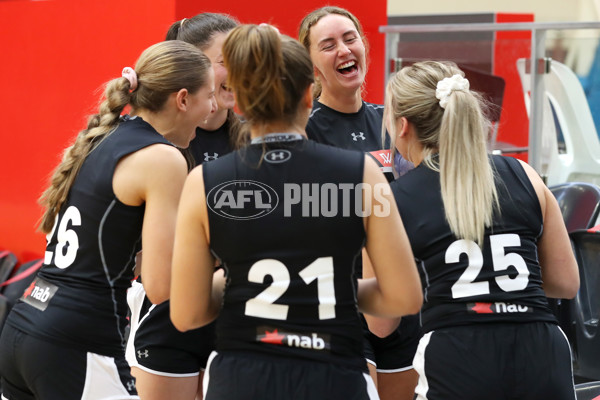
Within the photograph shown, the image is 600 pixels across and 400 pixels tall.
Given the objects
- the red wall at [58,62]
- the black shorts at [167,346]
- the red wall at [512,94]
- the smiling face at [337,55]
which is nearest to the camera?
the black shorts at [167,346]

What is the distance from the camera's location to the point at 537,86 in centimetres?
516

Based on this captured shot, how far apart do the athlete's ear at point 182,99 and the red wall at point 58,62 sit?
6.67ft

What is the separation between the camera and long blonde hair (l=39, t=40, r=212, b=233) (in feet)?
7.72

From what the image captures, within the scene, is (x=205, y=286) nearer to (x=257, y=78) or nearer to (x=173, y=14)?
(x=257, y=78)

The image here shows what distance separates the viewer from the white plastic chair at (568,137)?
5.18 meters

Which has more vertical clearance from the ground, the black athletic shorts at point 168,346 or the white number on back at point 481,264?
the white number on back at point 481,264

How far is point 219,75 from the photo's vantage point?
10.00ft

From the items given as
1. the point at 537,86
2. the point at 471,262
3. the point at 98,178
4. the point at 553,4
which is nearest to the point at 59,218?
the point at 98,178

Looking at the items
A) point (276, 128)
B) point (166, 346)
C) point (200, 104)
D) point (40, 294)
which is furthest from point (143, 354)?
point (276, 128)

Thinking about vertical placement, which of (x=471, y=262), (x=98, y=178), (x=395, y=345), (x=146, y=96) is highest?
(x=146, y=96)

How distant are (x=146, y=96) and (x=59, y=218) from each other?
0.42 m

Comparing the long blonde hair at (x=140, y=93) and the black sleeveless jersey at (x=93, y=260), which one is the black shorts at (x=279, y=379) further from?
the long blonde hair at (x=140, y=93)

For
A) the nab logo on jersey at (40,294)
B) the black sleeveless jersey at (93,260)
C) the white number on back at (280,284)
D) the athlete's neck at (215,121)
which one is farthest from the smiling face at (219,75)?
the white number on back at (280,284)

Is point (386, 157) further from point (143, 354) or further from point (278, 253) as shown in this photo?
point (278, 253)
